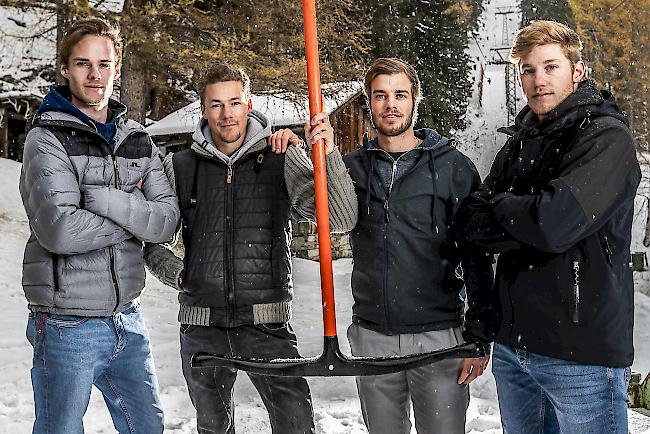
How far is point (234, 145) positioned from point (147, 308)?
6.69 metres

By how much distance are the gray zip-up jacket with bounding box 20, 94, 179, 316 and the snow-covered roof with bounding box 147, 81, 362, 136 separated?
9.07 metres

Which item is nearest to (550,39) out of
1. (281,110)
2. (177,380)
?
(177,380)

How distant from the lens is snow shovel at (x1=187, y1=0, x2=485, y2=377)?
7.22ft

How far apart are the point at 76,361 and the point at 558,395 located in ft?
5.43

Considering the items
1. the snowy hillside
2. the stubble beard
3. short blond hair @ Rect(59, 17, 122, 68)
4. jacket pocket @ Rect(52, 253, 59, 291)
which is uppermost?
short blond hair @ Rect(59, 17, 122, 68)

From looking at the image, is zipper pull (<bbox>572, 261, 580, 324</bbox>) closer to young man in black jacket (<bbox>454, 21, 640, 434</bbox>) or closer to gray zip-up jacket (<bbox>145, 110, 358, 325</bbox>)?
young man in black jacket (<bbox>454, 21, 640, 434</bbox>)

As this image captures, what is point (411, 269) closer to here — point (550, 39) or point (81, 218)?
point (550, 39)

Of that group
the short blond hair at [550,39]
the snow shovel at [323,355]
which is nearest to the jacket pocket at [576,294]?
the snow shovel at [323,355]

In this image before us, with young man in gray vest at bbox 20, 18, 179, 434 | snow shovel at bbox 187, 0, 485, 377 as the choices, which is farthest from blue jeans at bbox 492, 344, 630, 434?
young man in gray vest at bbox 20, 18, 179, 434

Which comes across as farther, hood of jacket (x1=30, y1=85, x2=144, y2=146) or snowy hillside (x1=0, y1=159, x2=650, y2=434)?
snowy hillside (x1=0, y1=159, x2=650, y2=434)

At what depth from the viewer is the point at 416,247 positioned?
2.45 m

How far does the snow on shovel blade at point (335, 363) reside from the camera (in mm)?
2189

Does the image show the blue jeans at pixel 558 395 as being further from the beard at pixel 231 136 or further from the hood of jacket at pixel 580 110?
the beard at pixel 231 136

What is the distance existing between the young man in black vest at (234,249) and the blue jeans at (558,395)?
0.83 m
